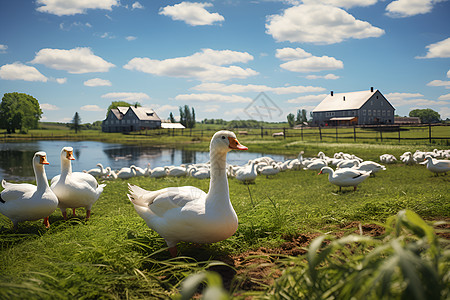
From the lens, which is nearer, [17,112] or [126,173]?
[126,173]

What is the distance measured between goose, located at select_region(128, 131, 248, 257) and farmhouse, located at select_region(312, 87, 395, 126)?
6931cm

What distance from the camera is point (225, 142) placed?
384 centimetres

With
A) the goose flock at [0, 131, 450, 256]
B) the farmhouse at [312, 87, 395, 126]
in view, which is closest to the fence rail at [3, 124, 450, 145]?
the farmhouse at [312, 87, 395, 126]

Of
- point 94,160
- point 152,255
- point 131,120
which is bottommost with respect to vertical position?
point 94,160

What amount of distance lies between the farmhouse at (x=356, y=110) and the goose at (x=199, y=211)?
69306mm

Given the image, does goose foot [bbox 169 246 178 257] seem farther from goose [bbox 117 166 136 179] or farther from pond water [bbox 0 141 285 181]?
pond water [bbox 0 141 285 181]

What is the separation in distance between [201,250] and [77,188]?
12.8ft

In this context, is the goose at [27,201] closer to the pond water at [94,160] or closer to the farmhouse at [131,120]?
the pond water at [94,160]

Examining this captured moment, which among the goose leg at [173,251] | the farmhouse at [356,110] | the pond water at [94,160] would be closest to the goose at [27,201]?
the goose leg at [173,251]

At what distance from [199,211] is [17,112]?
79.7 m

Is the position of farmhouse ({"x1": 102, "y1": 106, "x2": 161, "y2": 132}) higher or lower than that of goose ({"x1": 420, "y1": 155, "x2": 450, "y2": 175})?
higher

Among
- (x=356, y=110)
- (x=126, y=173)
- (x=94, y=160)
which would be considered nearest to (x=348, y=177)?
(x=126, y=173)

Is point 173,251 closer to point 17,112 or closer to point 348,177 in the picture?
point 348,177

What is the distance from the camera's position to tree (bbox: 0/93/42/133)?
6500cm
